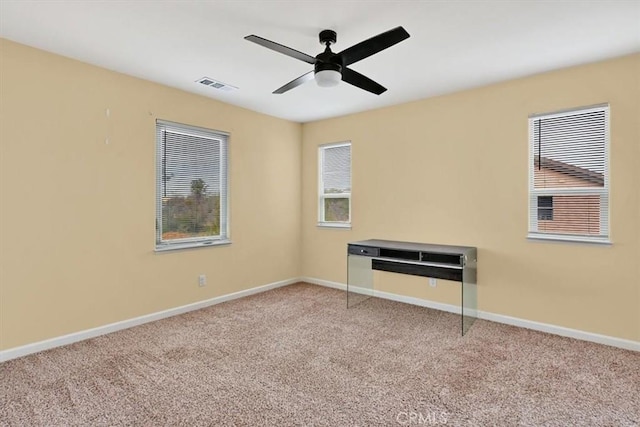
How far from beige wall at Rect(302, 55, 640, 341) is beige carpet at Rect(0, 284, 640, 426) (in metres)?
0.39

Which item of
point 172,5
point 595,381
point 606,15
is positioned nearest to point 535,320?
point 595,381

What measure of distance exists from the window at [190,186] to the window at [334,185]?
60.2 inches

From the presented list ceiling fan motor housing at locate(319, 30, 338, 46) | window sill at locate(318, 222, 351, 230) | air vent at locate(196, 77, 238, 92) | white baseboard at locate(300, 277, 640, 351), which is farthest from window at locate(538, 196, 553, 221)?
air vent at locate(196, 77, 238, 92)

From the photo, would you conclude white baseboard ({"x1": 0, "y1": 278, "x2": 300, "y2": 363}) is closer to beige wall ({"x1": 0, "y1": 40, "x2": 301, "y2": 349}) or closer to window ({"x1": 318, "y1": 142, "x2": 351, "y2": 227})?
beige wall ({"x1": 0, "y1": 40, "x2": 301, "y2": 349})

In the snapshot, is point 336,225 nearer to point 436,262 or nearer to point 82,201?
point 436,262

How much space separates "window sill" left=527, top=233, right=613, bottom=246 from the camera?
313cm

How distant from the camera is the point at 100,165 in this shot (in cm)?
331

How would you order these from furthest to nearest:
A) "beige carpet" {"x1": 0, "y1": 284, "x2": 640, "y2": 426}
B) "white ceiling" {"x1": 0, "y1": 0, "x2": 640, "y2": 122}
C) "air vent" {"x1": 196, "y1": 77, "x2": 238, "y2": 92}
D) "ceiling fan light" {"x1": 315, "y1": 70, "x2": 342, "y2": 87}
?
"air vent" {"x1": 196, "y1": 77, "x2": 238, "y2": 92} < "ceiling fan light" {"x1": 315, "y1": 70, "x2": 342, "y2": 87} < "white ceiling" {"x1": 0, "y1": 0, "x2": 640, "y2": 122} < "beige carpet" {"x1": 0, "y1": 284, "x2": 640, "y2": 426}

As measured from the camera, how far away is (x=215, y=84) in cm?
377

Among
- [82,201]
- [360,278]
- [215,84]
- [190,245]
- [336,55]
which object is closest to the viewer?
[336,55]

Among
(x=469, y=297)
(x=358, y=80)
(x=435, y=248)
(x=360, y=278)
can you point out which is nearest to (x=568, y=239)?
(x=469, y=297)

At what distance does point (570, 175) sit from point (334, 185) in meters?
2.89

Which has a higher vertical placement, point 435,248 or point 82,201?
point 82,201

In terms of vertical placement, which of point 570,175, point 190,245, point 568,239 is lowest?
point 190,245
